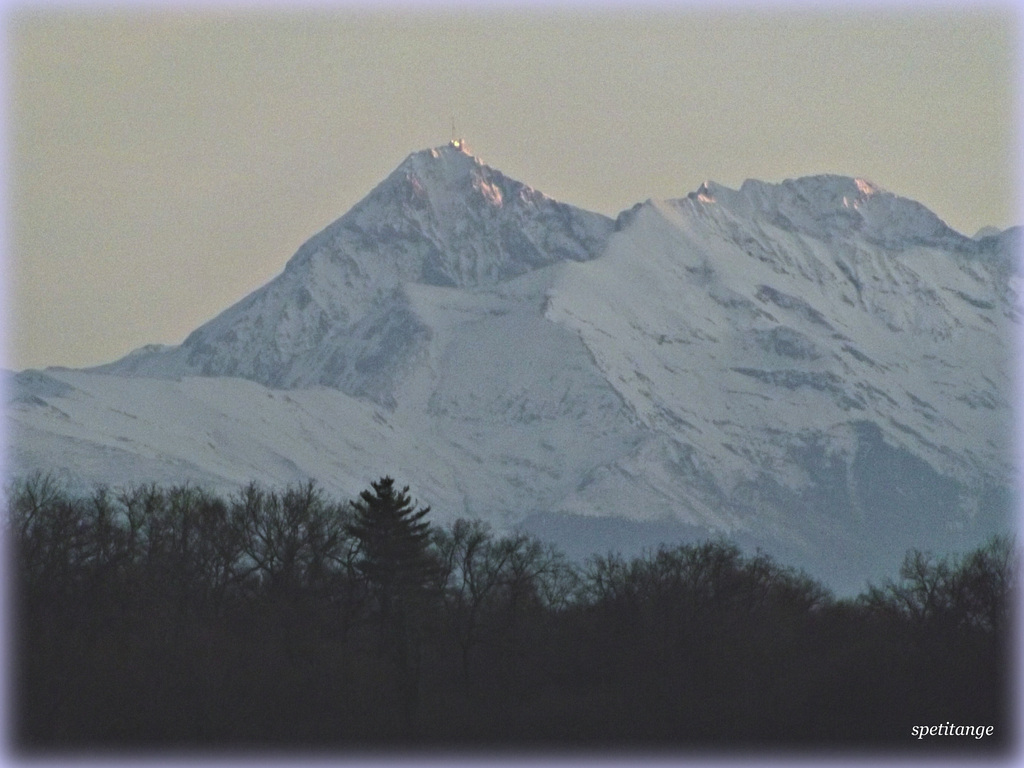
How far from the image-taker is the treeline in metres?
83.8

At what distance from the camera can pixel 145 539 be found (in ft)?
367

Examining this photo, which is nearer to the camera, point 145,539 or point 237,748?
point 237,748

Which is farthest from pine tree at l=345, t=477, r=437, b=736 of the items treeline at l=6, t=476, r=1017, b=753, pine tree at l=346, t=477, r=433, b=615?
treeline at l=6, t=476, r=1017, b=753

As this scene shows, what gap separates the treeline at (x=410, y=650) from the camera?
275ft

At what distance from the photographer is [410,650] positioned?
94062 mm

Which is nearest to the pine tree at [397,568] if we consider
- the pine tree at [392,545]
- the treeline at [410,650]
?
the pine tree at [392,545]

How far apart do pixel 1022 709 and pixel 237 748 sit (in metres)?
26.6

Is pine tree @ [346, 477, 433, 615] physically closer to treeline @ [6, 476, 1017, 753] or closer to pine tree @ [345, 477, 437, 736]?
pine tree @ [345, 477, 437, 736]

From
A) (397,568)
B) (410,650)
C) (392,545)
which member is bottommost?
(410,650)

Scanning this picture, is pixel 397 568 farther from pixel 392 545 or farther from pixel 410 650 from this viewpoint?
pixel 410 650

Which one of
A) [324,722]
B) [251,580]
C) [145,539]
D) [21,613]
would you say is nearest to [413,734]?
[324,722]

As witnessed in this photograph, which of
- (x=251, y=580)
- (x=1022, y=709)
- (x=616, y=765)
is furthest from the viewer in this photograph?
(x=251, y=580)

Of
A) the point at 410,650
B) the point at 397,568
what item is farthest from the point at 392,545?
the point at 410,650

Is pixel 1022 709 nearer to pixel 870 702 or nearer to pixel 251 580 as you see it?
pixel 870 702
